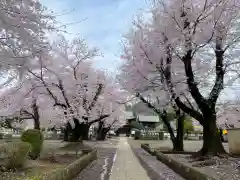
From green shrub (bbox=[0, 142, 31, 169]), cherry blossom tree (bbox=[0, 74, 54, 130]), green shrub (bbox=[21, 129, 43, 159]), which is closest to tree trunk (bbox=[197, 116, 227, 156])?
green shrub (bbox=[21, 129, 43, 159])

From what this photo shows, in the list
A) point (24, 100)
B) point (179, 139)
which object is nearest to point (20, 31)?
point (179, 139)

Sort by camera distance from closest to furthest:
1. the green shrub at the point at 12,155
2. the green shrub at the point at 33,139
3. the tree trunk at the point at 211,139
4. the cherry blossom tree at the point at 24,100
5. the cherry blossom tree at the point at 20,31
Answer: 1. the cherry blossom tree at the point at 20,31
2. the green shrub at the point at 12,155
3. the green shrub at the point at 33,139
4. the tree trunk at the point at 211,139
5. the cherry blossom tree at the point at 24,100

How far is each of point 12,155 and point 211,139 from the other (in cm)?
895

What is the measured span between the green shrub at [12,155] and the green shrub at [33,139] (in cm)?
260

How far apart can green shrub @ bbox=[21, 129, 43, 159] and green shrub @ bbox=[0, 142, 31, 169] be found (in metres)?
2.60

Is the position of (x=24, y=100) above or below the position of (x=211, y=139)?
above

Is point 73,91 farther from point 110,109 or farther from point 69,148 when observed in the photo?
point 110,109

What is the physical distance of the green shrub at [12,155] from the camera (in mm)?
9656

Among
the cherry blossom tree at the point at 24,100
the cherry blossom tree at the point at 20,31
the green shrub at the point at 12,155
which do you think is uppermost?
the cherry blossom tree at the point at 24,100

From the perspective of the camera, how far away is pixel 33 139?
12953 millimetres

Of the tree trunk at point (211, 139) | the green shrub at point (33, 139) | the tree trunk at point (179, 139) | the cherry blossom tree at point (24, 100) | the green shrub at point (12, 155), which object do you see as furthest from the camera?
the cherry blossom tree at point (24, 100)

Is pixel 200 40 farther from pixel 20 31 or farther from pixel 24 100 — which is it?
pixel 24 100

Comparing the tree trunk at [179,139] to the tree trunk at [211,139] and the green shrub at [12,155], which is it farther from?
the green shrub at [12,155]

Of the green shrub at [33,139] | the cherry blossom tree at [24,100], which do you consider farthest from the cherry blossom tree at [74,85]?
the green shrub at [33,139]
